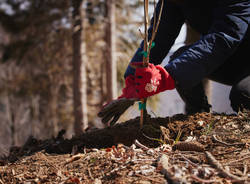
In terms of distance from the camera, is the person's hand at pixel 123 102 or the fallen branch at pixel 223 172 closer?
the fallen branch at pixel 223 172

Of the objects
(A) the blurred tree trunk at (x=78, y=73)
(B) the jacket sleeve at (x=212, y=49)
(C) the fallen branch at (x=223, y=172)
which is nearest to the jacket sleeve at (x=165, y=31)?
(B) the jacket sleeve at (x=212, y=49)

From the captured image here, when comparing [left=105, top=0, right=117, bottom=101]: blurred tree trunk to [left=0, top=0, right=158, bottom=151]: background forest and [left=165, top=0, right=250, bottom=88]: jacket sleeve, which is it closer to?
[left=0, top=0, right=158, bottom=151]: background forest

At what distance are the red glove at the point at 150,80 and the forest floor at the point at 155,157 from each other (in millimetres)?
300

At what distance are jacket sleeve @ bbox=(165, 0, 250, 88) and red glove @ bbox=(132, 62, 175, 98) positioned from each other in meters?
0.07

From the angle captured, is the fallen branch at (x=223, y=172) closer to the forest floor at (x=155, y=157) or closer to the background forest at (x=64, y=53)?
the forest floor at (x=155, y=157)

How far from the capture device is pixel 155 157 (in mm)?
1319

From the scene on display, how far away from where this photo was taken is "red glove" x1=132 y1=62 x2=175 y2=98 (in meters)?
1.58

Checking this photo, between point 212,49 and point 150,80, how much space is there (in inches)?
20.5

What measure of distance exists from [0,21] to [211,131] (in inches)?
280

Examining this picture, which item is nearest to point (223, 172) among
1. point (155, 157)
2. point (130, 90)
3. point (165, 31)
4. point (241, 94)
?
point (155, 157)

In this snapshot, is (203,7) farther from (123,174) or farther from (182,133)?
(123,174)

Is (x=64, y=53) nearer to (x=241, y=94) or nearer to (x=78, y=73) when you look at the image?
(x=78, y=73)

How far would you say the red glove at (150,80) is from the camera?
5.19 ft

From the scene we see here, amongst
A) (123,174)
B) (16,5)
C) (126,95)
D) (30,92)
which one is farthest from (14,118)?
(123,174)
